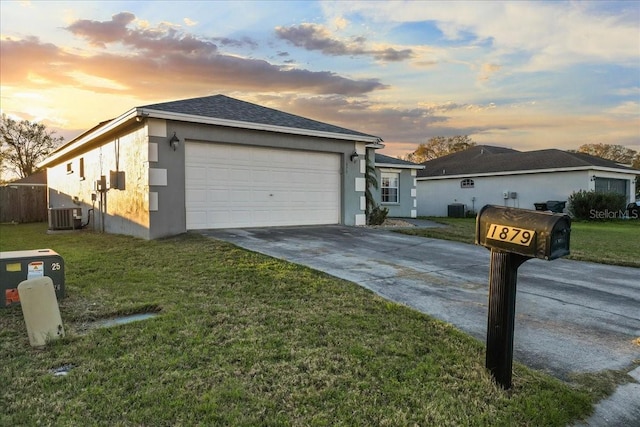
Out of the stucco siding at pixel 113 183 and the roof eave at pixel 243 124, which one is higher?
the roof eave at pixel 243 124

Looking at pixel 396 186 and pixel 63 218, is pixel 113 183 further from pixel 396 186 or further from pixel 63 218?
pixel 396 186

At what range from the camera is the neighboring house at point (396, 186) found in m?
19.0

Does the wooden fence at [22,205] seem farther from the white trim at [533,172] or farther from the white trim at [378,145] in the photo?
the white trim at [533,172]

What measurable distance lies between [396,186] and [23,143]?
33.8 metres

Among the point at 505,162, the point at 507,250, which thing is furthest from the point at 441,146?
the point at 507,250

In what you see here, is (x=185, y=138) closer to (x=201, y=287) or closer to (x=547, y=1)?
(x=201, y=287)

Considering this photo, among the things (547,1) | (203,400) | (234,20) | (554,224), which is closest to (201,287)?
(203,400)

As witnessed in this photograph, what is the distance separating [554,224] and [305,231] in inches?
322

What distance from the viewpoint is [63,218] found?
13555 mm

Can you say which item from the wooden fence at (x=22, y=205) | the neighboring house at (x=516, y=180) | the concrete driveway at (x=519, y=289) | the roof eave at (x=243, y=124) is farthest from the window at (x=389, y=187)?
the wooden fence at (x=22, y=205)

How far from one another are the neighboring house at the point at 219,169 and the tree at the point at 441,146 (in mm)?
36500

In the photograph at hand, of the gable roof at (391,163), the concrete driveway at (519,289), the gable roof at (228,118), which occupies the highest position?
the gable roof at (228,118)

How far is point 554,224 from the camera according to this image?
2.33 metres

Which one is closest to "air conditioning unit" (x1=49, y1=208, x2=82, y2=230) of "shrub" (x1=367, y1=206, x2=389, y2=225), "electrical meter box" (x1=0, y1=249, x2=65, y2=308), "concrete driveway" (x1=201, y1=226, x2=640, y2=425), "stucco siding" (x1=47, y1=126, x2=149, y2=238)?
"stucco siding" (x1=47, y1=126, x2=149, y2=238)
